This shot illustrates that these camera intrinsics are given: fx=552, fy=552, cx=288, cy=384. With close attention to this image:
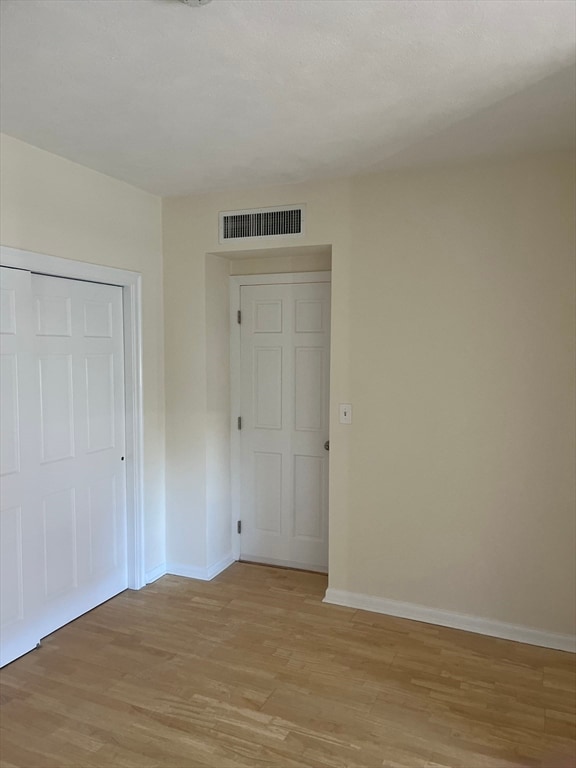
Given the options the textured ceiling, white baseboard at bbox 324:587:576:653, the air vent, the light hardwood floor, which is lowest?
the light hardwood floor

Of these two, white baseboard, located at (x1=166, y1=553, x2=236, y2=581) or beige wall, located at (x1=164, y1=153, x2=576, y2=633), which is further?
white baseboard, located at (x1=166, y1=553, x2=236, y2=581)

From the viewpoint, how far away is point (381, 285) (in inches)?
129

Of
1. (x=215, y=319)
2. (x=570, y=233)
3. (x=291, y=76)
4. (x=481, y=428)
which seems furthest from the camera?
(x=215, y=319)

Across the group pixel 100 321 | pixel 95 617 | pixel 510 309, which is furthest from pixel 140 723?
pixel 510 309

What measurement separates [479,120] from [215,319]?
81.2 inches

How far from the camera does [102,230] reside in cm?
328

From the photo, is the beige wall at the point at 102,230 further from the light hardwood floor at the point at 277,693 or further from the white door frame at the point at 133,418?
the light hardwood floor at the point at 277,693

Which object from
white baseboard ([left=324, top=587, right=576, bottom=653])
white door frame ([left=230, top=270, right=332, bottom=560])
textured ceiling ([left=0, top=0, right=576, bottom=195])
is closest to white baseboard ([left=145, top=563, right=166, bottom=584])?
white door frame ([left=230, top=270, right=332, bottom=560])

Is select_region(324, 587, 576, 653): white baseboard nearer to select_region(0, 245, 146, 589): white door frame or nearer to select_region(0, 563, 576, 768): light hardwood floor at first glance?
select_region(0, 563, 576, 768): light hardwood floor

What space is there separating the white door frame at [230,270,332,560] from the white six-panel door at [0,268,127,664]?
2.78ft

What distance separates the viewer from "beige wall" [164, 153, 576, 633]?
9.64 ft

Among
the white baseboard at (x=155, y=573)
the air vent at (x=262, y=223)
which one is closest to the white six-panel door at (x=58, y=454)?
the white baseboard at (x=155, y=573)

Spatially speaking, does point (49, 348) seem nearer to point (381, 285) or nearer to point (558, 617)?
point (381, 285)

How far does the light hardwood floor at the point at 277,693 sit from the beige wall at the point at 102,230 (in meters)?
0.91
